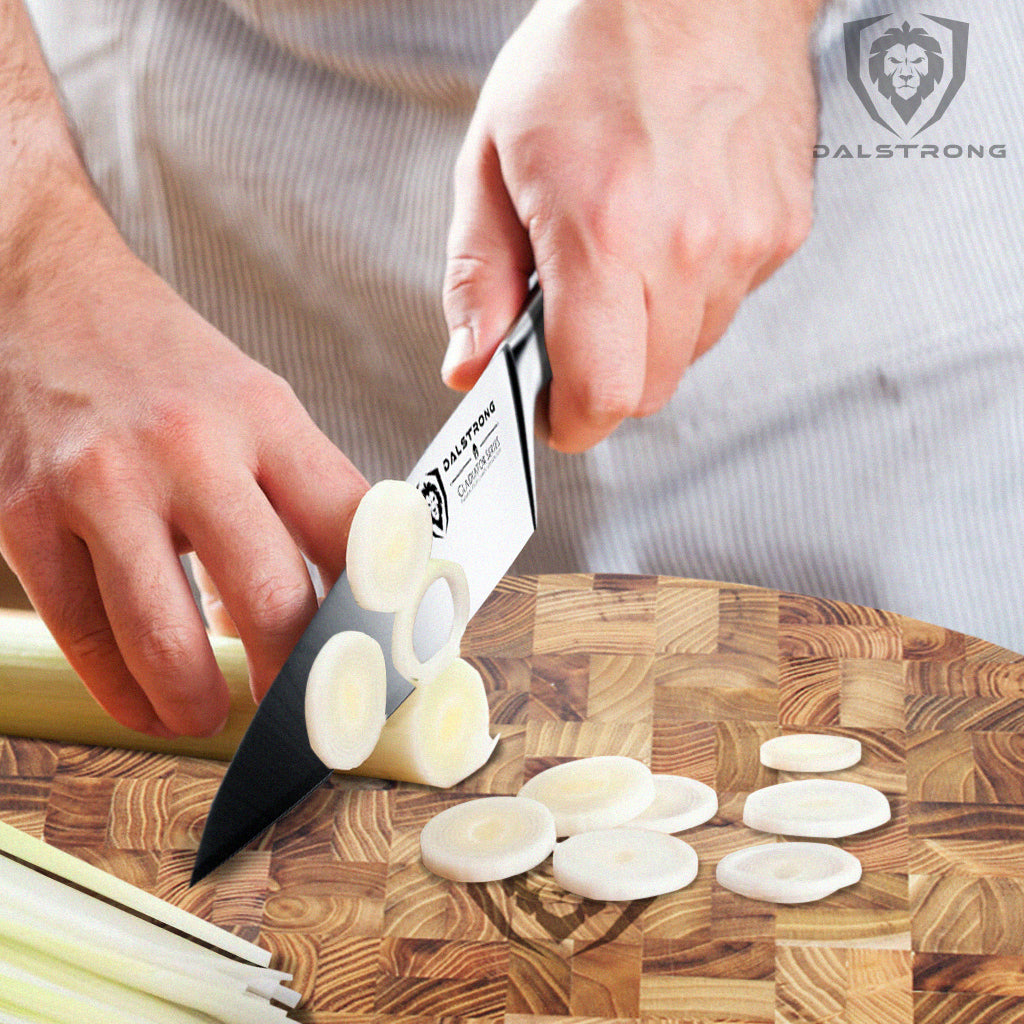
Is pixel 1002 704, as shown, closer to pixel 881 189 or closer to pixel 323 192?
pixel 881 189

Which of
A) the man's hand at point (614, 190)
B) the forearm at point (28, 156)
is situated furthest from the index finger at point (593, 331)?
the forearm at point (28, 156)

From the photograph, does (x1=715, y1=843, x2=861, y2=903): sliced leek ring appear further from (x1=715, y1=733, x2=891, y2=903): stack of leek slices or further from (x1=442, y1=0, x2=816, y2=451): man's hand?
(x1=442, y1=0, x2=816, y2=451): man's hand

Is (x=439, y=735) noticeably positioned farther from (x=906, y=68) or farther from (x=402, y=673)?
(x=906, y=68)

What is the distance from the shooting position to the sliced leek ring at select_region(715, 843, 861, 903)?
94 cm

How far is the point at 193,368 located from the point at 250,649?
24 centimetres

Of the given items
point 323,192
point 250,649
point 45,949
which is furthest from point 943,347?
point 45,949

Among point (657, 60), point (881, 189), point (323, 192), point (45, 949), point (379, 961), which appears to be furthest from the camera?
point (323, 192)

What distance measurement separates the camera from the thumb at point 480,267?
1113 mm

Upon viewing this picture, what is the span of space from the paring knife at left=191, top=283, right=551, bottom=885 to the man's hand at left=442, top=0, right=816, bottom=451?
0.04 meters

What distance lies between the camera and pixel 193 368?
1.05 meters

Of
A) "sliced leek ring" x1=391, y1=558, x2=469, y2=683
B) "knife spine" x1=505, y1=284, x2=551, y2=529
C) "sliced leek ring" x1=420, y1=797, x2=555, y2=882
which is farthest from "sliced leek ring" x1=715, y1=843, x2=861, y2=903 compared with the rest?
"knife spine" x1=505, y1=284, x2=551, y2=529

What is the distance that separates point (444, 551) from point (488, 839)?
A: 231 mm

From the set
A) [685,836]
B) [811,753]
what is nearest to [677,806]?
[685,836]

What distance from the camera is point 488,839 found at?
992 mm
